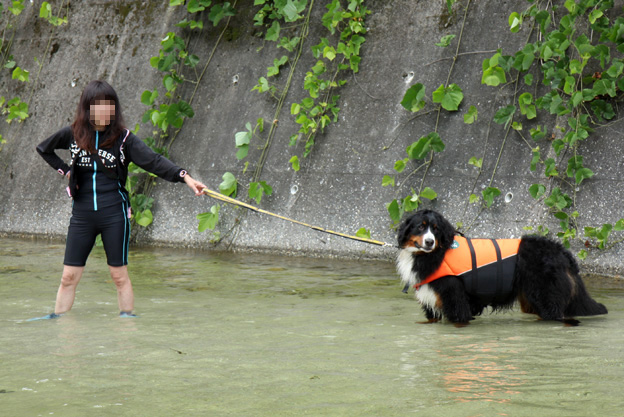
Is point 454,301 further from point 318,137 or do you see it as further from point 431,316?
point 318,137

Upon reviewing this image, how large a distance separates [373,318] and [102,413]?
2.47m

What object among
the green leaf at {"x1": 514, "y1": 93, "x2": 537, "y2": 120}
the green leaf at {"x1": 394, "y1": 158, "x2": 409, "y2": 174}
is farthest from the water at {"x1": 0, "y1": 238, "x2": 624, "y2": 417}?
the green leaf at {"x1": 514, "y1": 93, "x2": 537, "y2": 120}

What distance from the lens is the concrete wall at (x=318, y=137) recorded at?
705 centimetres

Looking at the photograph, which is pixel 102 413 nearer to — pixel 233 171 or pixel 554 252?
pixel 554 252

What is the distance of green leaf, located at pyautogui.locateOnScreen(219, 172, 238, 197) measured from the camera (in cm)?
828

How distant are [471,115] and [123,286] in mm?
3998

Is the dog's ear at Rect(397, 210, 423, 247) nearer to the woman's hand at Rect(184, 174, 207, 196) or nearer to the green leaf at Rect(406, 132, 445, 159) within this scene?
the woman's hand at Rect(184, 174, 207, 196)

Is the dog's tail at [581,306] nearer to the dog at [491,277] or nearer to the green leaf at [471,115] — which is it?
the dog at [491,277]

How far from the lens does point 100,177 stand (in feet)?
15.6

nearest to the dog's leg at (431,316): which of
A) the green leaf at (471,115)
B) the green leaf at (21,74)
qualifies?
the green leaf at (471,115)

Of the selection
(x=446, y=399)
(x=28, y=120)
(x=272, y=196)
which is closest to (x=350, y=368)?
(x=446, y=399)

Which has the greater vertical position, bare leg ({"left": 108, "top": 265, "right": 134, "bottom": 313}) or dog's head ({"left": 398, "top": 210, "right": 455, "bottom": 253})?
dog's head ({"left": 398, "top": 210, "right": 455, "bottom": 253})

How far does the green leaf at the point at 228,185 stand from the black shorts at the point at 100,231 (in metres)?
3.45

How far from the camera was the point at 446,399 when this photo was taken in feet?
9.20
